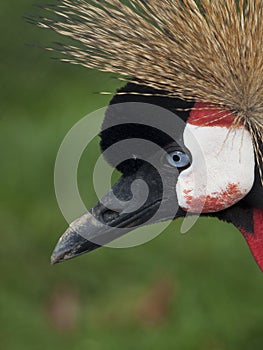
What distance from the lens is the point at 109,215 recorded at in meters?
2.09

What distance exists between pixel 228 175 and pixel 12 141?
246 cm

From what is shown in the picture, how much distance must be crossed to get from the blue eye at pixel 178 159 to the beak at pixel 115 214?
2.1 inches

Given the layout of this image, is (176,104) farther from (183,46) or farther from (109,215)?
(109,215)

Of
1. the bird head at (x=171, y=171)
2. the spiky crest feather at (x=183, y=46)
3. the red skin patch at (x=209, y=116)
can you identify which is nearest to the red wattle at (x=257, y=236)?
the bird head at (x=171, y=171)

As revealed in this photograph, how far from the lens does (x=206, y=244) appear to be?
3.73m

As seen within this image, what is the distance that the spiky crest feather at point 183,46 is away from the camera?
6.26ft

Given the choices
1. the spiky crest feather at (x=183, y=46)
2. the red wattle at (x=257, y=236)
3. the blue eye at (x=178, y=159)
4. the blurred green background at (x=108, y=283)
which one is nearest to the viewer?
the spiky crest feather at (x=183, y=46)

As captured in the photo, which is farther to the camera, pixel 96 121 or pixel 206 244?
pixel 206 244

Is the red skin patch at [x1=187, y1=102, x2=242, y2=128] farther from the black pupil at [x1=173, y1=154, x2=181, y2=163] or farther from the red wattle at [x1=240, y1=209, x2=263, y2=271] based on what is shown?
the red wattle at [x1=240, y1=209, x2=263, y2=271]

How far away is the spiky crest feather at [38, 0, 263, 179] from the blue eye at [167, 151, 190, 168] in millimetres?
137

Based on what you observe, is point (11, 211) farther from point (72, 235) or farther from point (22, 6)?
point (72, 235)

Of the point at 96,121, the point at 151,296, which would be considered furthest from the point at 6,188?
the point at 96,121

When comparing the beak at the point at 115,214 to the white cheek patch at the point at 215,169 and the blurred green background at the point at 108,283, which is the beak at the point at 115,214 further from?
the blurred green background at the point at 108,283

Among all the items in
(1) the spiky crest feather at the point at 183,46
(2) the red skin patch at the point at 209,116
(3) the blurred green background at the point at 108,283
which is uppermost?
(1) the spiky crest feather at the point at 183,46
